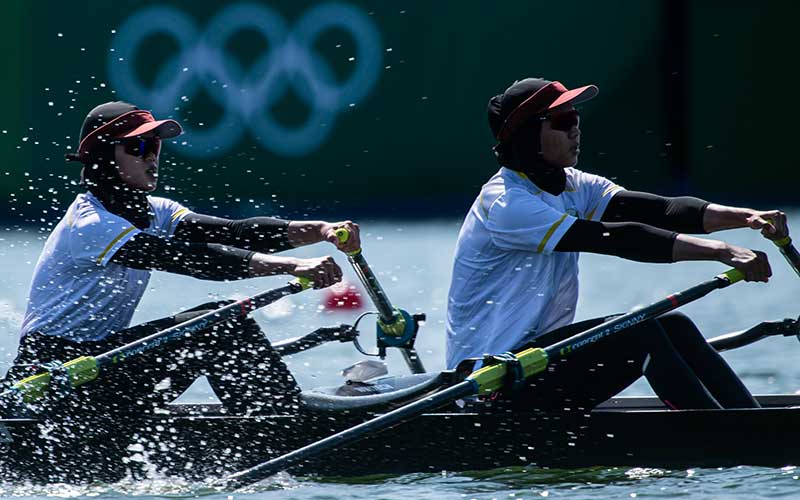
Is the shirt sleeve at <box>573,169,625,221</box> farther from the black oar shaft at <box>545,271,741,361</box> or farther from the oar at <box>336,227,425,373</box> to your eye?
the oar at <box>336,227,425,373</box>

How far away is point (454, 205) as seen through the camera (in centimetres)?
1883

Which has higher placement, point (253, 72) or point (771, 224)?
point (253, 72)

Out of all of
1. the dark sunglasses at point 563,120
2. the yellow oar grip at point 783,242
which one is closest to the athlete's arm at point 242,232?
the dark sunglasses at point 563,120

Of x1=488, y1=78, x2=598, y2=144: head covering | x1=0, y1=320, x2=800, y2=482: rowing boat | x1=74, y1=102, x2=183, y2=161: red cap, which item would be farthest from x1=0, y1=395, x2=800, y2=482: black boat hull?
x1=74, y1=102, x2=183, y2=161: red cap

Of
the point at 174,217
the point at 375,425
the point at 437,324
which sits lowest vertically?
the point at 437,324

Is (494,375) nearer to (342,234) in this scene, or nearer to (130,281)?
(342,234)

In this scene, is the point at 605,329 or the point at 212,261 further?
the point at 212,261

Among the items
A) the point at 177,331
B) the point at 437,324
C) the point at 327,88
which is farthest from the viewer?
the point at 327,88

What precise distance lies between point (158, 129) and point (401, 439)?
1.80 m

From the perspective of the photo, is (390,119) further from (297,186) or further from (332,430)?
(332,430)

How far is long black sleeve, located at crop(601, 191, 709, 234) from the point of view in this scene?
6047mm

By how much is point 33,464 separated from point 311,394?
1.22 metres

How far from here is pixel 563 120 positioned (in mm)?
5789

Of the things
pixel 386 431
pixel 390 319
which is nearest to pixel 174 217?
pixel 390 319
